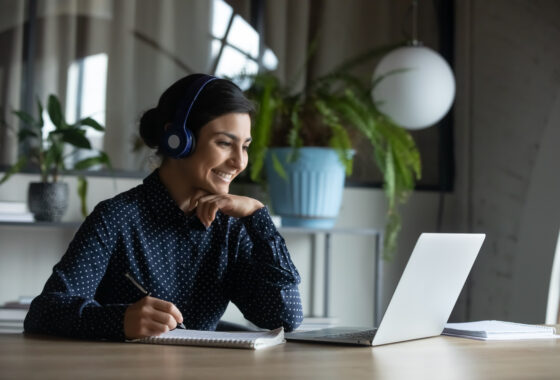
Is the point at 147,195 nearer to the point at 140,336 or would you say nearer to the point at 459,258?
the point at 140,336

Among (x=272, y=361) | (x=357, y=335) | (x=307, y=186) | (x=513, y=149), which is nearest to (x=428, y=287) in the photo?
(x=357, y=335)

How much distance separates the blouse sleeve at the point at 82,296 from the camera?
1.33m

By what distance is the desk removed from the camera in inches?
38.6

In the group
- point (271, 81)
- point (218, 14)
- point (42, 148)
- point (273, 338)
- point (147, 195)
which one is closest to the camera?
point (273, 338)

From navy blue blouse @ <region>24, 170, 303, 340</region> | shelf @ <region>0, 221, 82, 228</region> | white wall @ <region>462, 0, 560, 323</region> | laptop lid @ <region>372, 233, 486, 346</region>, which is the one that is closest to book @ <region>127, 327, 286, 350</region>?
laptop lid @ <region>372, 233, 486, 346</region>

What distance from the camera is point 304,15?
129 inches

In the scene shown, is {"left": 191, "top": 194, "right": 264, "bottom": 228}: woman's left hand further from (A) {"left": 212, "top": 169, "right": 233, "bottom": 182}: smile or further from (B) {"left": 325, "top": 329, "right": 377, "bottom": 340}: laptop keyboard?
(B) {"left": 325, "top": 329, "right": 377, "bottom": 340}: laptop keyboard

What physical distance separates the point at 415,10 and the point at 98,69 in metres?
1.40

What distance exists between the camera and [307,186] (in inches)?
112

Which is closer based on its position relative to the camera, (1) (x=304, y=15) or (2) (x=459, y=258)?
(2) (x=459, y=258)

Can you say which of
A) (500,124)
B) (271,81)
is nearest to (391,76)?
(271,81)

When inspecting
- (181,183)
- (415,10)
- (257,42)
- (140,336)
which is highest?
(415,10)

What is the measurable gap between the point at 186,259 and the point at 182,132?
28cm

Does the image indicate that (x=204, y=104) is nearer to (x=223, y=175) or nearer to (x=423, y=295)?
(x=223, y=175)
